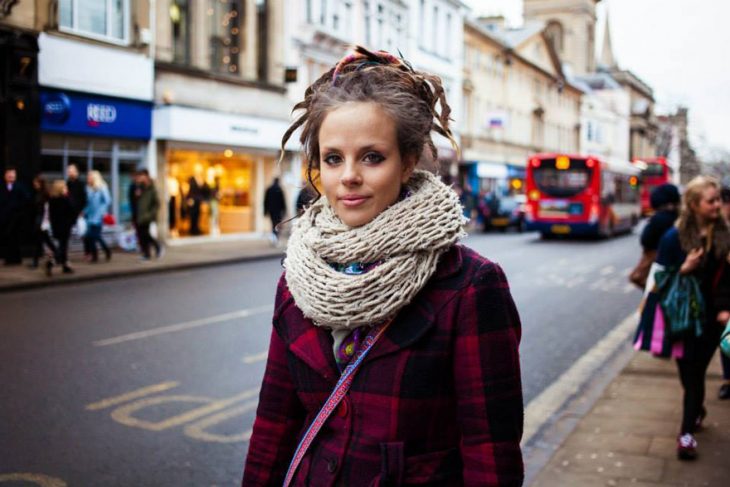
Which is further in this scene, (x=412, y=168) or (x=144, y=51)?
(x=144, y=51)

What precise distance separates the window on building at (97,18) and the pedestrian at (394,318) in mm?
18407

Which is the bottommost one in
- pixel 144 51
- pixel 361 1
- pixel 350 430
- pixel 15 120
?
pixel 350 430

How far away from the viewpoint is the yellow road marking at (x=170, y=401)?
579cm

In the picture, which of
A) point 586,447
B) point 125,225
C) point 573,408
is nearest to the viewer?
point 586,447

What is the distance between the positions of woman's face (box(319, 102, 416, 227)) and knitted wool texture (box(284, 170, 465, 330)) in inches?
1.4

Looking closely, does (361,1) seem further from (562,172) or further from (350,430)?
(350,430)

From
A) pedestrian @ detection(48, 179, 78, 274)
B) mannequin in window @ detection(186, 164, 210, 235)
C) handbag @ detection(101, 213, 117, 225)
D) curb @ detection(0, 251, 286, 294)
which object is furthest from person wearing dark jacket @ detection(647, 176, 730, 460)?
mannequin in window @ detection(186, 164, 210, 235)

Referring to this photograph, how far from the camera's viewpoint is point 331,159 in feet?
6.37

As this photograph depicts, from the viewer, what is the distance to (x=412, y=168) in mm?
1990

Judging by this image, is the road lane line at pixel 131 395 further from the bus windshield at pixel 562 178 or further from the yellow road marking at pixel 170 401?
the bus windshield at pixel 562 178

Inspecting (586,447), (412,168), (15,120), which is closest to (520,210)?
(15,120)

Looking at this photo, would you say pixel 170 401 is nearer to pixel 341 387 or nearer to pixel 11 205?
pixel 341 387

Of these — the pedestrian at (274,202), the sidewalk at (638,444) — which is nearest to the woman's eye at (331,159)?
the sidewalk at (638,444)

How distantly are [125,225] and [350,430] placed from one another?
19276mm
